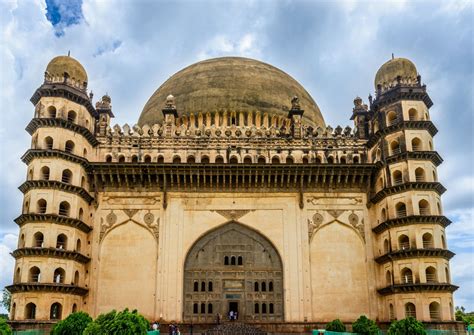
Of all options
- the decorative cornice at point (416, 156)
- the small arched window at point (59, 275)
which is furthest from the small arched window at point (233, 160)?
the small arched window at point (59, 275)

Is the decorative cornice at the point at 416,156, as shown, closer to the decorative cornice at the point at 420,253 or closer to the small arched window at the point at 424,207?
the small arched window at the point at 424,207

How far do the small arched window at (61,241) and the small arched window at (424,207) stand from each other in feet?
52.4

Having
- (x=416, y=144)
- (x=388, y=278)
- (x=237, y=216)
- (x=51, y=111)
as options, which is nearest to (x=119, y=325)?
(x=237, y=216)

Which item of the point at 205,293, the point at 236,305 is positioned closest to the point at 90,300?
the point at 205,293

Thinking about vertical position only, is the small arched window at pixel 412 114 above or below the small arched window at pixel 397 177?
above

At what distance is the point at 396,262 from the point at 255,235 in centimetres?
655

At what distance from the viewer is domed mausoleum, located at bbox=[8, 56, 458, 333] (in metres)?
21.9

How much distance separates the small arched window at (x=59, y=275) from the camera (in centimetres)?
2152

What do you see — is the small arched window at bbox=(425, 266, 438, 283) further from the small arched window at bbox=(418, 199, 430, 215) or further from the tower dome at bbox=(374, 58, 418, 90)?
the tower dome at bbox=(374, 58, 418, 90)

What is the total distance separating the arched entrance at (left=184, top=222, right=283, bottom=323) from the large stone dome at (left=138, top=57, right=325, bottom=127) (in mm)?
8153

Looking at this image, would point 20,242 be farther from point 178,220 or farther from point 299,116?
point 299,116

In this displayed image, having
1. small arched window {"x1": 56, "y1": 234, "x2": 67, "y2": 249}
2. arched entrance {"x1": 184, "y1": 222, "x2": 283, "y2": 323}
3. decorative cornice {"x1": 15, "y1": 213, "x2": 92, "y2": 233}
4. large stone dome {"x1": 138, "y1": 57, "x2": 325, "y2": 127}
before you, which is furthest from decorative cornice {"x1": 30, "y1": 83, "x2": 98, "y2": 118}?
arched entrance {"x1": 184, "y1": 222, "x2": 283, "y2": 323}

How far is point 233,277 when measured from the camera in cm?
2347

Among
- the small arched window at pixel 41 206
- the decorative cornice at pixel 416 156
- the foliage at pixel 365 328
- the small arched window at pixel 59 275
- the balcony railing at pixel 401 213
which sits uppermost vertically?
the decorative cornice at pixel 416 156
